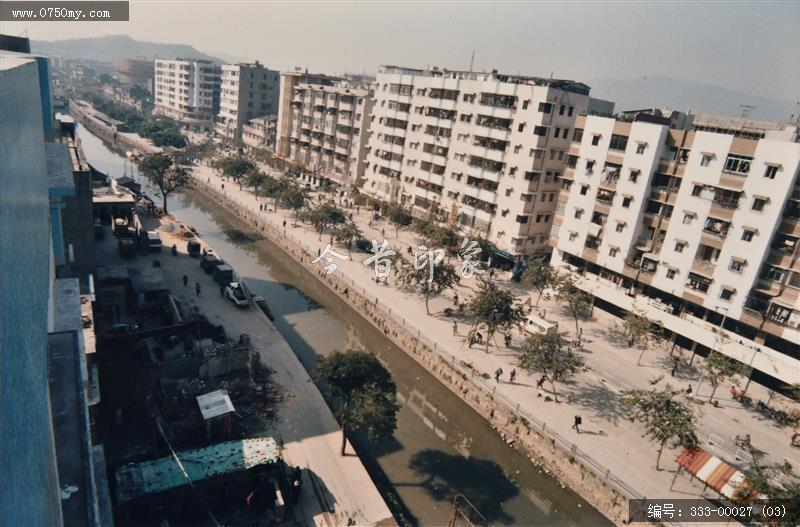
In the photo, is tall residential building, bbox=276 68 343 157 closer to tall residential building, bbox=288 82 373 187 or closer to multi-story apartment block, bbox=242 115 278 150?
tall residential building, bbox=288 82 373 187

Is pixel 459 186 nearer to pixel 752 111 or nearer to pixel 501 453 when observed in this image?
pixel 752 111

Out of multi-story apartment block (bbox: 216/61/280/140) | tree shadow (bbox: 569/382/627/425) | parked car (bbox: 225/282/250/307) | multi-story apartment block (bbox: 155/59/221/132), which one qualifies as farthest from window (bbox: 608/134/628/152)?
multi-story apartment block (bbox: 155/59/221/132)

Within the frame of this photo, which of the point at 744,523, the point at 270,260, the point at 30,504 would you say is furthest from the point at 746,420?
the point at 270,260

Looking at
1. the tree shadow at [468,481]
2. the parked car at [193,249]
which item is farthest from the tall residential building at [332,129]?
the tree shadow at [468,481]

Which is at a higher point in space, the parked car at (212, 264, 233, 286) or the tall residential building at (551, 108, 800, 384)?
the tall residential building at (551, 108, 800, 384)

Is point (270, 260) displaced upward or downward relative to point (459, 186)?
downward

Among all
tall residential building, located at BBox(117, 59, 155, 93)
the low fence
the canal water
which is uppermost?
tall residential building, located at BBox(117, 59, 155, 93)
